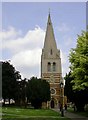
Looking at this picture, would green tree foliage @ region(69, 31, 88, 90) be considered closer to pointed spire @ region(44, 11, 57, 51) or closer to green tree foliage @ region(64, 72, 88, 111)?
green tree foliage @ region(64, 72, 88, 111)

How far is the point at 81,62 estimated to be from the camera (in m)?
37.2

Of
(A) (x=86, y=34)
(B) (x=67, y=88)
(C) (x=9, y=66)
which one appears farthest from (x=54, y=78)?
(A) (x=86, y=34)

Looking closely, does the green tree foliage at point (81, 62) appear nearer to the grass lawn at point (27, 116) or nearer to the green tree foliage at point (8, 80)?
the grass lawn at point (27, 116)

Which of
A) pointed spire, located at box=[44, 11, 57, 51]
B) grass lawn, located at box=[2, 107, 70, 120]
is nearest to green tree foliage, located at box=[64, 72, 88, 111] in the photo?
grass lawn, located at box=[2, 107, 70, 120]

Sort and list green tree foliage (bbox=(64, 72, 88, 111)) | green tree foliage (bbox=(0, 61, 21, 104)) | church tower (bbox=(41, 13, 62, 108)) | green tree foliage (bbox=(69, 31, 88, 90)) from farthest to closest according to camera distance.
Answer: church tower (bbox=(41, 13, 62, 108)) < green tree foliage (bbox=(0, 61, 21, 104)) < green tree foliage (bbox=(64, 72, 88, 111)) < green tree foliage (bbox=(69, 31, 88, 90))

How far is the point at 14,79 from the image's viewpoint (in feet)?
318

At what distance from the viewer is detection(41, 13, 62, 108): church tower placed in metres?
134

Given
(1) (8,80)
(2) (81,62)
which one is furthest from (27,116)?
(1) (8,80)

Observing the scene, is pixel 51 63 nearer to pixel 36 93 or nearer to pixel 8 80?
pixel 8 80

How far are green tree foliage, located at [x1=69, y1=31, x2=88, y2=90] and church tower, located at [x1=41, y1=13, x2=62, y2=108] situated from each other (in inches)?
3660

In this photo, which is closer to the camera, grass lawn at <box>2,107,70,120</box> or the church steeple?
grass lawn at <box>2,107,70,120</box>

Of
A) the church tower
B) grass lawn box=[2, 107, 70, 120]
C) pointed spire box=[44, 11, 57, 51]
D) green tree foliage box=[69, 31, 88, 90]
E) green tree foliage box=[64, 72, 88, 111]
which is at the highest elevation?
pointed spire box=[44, 11, 57, 51]

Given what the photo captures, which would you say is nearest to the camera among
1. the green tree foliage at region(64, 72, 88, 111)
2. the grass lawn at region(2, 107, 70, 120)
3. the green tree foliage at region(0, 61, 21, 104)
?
the grass lawn at region(2, 107, 70, 120)

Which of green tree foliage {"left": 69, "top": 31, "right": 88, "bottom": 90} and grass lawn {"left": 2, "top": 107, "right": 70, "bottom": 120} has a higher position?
green tree foliage {"left": 69, "top": 31, "right": 88, "bottom": 90}
